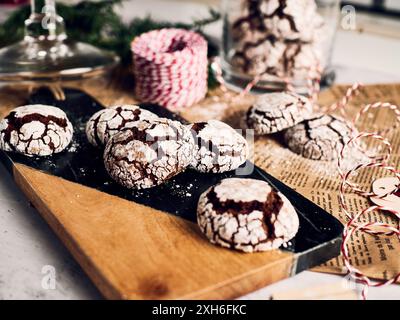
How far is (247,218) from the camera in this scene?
0.76m

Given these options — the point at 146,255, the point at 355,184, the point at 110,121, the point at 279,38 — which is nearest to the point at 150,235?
the point at 146,255

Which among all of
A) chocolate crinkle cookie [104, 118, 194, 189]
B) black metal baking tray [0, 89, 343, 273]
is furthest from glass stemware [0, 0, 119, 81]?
chocolate crinkle cookie [104, 118, 194, 189]

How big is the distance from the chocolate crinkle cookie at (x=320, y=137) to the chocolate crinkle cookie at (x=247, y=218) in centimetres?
33

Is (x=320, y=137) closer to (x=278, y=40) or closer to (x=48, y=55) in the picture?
(x=278, y=40)

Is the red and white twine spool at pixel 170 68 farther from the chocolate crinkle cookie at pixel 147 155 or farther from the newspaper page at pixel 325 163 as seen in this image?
the chocolate crinkle cookie at pixel 147 155

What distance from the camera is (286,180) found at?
1.04 m

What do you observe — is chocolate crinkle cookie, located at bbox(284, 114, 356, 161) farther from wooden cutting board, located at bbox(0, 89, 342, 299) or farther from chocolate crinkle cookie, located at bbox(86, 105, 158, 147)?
chocolate crinkle cookie, located at bbox(86, 105, 158, 147)

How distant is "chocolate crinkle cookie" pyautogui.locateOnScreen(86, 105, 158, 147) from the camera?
3.35 ft

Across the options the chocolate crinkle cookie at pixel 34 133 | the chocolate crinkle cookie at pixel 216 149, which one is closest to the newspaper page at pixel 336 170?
the chocolate crinkle cookie at pixel 216 149

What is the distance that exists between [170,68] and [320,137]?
1.31 ft

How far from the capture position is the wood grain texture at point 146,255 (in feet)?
2.31

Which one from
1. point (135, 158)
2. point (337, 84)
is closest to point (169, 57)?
point (135, 158)

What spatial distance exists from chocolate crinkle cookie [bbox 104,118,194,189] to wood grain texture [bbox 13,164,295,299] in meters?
0.05
